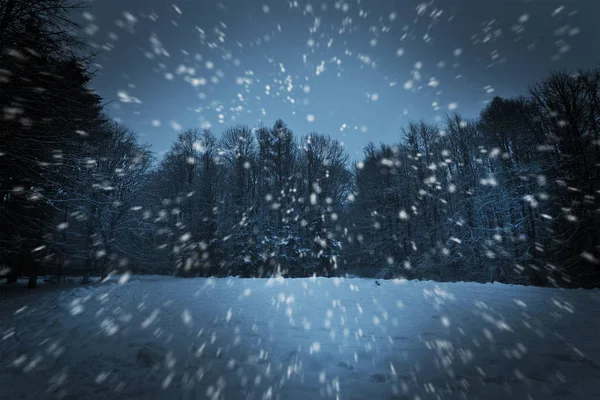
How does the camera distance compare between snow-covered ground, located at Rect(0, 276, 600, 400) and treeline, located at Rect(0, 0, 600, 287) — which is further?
treeline, located at Rect(0, 0, 600, 287)

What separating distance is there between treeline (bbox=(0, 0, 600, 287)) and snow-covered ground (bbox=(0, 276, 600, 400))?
3.39 meters

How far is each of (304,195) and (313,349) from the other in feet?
52.3

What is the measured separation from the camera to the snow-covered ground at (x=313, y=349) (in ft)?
10.3

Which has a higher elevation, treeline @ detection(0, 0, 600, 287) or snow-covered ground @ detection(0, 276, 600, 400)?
treeline @ detection(0, 0, 600, 287)

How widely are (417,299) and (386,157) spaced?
17822 millimetres

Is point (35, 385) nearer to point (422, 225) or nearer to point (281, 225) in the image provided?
point (281, 225)

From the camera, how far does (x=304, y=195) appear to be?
19.8 m

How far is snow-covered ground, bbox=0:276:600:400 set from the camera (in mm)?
3137

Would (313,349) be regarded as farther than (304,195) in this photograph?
No

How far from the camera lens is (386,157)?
22.6 meters

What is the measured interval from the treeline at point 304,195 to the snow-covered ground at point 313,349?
3.39 meters

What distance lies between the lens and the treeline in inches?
257

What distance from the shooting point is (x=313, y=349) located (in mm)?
4164

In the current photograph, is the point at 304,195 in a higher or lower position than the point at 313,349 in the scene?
higher
